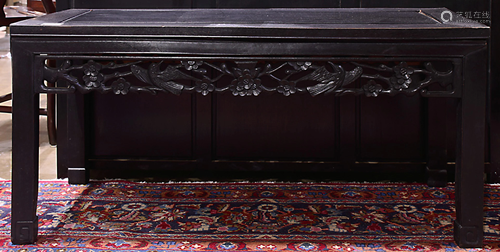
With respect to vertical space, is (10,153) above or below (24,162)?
below

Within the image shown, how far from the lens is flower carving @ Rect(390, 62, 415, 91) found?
78.4 inches

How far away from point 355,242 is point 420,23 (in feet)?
3.15

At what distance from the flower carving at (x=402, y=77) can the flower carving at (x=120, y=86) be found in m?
1.09

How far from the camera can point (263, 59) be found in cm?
202

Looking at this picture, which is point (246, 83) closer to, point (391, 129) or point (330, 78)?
point (330, 78)

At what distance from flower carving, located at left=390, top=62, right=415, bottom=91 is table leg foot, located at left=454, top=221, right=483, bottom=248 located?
25.2 inches

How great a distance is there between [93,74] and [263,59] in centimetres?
70

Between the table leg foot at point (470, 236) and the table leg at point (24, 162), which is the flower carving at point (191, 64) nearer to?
the table leg at point (24, 162)

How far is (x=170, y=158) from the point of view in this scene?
9.78 feet

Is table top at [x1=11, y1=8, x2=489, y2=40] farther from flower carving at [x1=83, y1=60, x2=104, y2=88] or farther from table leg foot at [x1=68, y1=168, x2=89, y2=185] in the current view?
table leg foot at [x1=68, y1=168, x2=89, y2=185]

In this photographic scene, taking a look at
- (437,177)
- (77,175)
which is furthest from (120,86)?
(437,177)

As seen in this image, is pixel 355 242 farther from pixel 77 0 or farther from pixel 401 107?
pixel 77 0

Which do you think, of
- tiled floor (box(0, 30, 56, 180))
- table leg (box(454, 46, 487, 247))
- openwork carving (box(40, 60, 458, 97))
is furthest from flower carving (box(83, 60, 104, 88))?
table leg (box(454, 46, 487, 247))

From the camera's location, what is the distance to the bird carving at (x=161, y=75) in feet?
6.68
